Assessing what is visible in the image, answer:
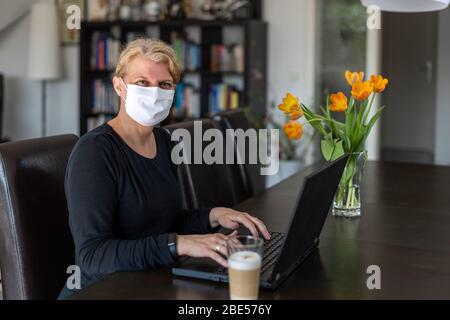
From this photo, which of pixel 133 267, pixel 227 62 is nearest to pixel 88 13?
pixel 227 62

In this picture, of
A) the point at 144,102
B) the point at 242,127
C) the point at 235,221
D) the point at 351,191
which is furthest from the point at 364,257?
the point at 242,127

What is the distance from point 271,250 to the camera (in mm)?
1556

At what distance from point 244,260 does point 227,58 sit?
4.33 meters

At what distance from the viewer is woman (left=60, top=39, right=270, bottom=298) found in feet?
4.71

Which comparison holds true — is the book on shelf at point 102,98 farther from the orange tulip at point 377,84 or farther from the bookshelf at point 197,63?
the orange tulip at point 377,84

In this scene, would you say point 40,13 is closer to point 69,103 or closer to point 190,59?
point 69,103

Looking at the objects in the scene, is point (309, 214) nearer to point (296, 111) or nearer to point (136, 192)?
point (136, 192)

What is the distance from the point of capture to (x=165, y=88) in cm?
180

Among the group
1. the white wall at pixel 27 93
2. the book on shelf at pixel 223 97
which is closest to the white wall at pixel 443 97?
the book on shelf at pixel 223 97

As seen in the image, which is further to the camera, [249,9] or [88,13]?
[88,13]

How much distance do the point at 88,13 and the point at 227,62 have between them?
1.43 m

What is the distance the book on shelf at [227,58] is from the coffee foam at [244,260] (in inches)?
165

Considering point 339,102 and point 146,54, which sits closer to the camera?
point 146,54

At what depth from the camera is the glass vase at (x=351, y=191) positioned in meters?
2.02
